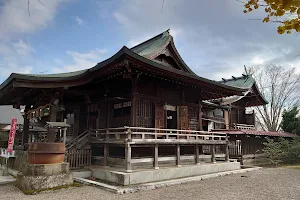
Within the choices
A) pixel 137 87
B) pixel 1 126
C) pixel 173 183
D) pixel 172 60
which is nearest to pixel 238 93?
pixel 172 60

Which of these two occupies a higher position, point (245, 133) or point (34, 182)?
point (245, 133)

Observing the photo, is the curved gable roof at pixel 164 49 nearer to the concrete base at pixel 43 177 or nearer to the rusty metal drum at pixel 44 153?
the rusty metal drum at pixel 44 153

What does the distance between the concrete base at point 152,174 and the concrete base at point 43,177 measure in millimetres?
1718

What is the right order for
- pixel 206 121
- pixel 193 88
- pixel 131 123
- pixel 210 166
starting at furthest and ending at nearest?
pixel 206 121 < pixel 193 88 < pixel 210 166 < pixel 131 123

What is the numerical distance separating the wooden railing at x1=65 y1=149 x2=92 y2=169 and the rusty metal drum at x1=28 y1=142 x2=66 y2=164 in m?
1.99

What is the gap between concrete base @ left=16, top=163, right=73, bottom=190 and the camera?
28.4ft

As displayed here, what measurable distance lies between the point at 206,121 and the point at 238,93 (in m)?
7.90

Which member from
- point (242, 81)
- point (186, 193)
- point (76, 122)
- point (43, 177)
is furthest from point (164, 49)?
point (242, 81)

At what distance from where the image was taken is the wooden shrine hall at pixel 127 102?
1084 centimetres

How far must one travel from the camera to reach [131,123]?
12133mm

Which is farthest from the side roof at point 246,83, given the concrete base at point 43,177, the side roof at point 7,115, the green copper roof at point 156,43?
the side roof at point 7,115

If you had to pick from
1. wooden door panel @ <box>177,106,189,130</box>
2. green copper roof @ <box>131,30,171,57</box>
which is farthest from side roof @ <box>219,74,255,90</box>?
wooden door panel @ <box>177,106,189,130</box>

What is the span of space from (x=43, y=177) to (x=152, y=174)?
→ 4.52 meters

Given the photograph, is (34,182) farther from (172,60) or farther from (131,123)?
(172,60)
